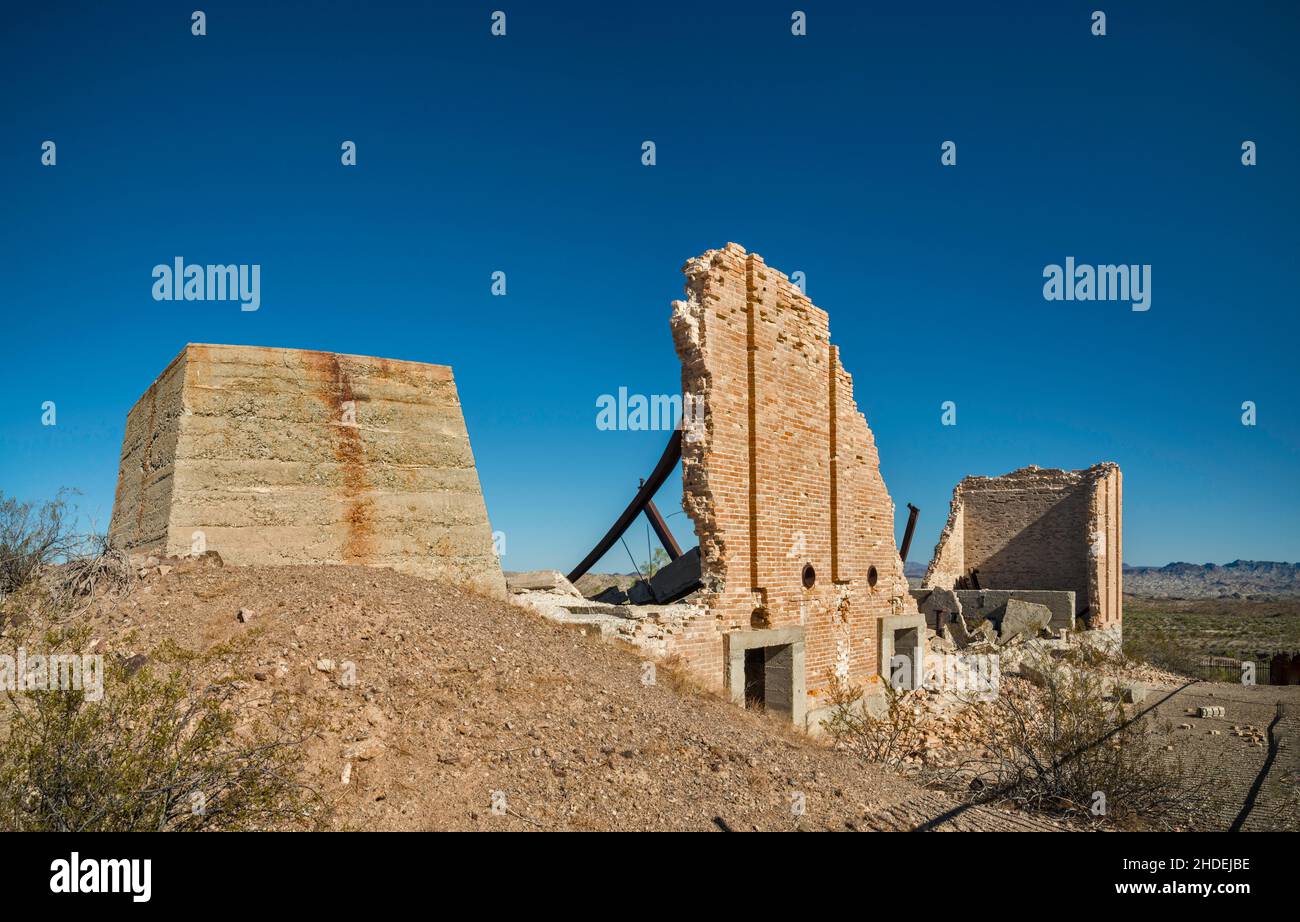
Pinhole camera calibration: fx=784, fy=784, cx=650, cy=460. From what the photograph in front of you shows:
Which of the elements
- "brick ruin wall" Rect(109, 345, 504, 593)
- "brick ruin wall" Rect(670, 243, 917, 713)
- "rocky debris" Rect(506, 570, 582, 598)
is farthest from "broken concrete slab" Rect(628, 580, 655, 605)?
"brick ruin wall" Rect(109, 345, 504, 593)

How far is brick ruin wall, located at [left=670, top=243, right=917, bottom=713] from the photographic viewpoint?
9.13m

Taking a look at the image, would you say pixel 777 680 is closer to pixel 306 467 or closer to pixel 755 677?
pixel 755 677

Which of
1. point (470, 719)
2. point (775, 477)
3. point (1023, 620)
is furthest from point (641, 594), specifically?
point (1023, 620)

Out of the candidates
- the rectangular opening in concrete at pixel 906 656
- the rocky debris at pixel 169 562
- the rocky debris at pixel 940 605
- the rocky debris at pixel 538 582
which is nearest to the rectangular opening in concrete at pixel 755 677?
the rocky debris at pixel 538 582

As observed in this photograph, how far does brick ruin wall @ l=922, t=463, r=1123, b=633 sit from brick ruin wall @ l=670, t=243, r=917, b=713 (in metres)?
12.2

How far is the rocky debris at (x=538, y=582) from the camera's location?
34.0 ft

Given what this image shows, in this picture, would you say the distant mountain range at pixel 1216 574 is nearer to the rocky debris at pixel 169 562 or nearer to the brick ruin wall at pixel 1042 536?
the brick ruin wall at pixel 1042 536

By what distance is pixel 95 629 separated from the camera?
5.95 metres

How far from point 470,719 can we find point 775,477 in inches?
222

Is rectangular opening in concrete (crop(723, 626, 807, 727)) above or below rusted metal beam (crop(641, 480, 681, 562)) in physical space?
below

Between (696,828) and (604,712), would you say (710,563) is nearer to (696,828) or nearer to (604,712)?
(604,712)

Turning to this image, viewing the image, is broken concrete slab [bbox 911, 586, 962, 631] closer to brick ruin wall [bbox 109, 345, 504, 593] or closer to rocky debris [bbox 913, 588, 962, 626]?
rocky debris [bbox 913, 588, 962, 626]

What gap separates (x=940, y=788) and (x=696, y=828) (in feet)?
11.1
